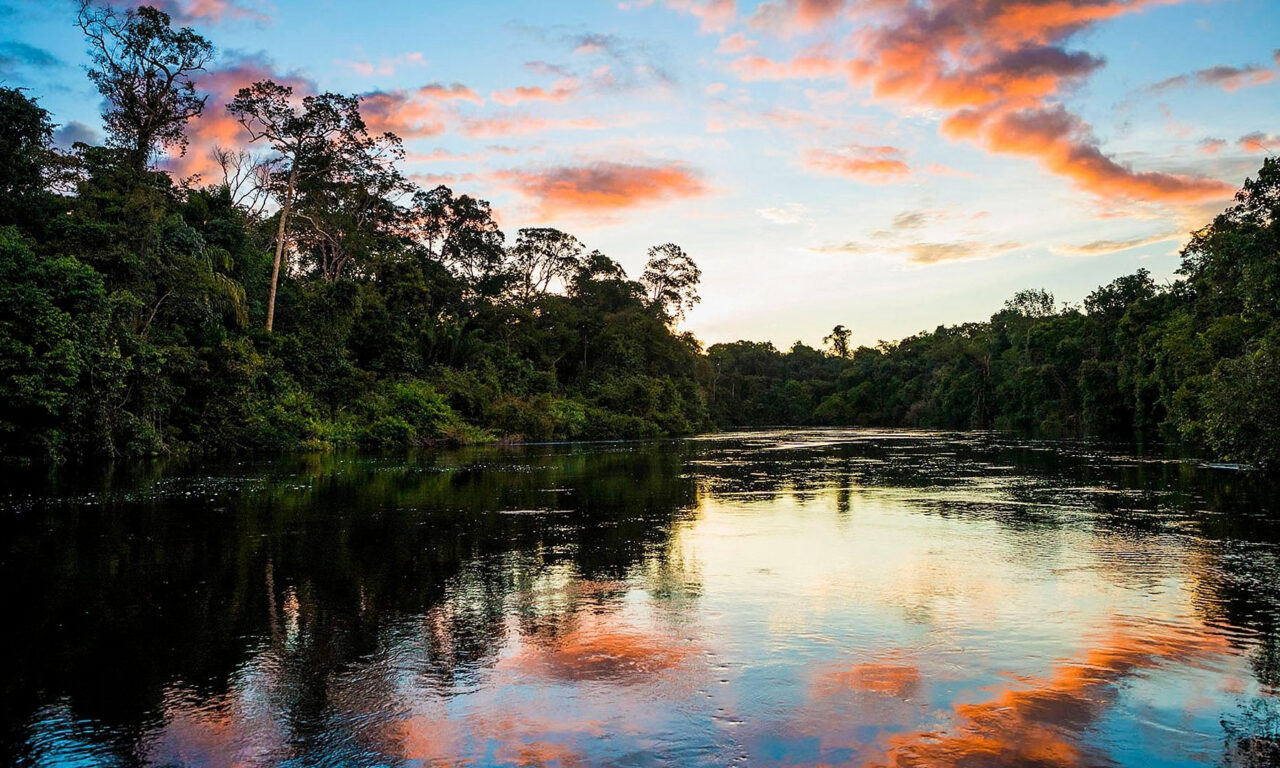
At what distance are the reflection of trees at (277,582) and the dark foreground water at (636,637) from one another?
4 cm

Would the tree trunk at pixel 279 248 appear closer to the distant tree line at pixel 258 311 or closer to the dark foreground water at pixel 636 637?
the distant tree line at pixel 258 311

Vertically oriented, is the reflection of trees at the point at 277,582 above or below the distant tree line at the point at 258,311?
below

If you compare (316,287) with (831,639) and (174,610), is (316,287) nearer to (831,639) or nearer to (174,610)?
(174,610)

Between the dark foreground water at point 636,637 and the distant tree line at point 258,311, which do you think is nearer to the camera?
the dark foreground water at point 636,637

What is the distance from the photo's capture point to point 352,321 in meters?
43.3

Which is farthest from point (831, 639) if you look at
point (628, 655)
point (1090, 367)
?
point (1090, 367)

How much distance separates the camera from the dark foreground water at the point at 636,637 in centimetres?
436

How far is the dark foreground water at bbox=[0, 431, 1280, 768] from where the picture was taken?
14.3 ft

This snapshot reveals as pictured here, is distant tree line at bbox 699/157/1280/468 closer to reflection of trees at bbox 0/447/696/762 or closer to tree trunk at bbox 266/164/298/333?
reflection of trees at bbox 0/447/696/762

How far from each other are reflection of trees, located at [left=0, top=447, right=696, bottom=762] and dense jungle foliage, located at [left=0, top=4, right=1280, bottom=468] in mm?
10113

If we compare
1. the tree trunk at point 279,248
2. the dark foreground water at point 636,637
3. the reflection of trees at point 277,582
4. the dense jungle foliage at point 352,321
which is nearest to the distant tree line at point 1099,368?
the dense jungle foliage at point 352,321

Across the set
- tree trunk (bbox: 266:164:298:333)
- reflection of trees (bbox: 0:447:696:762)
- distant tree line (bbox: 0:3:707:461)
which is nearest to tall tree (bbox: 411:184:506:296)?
distant tree line (bbox: 0:3:707:461)

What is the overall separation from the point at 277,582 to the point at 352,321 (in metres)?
37.4

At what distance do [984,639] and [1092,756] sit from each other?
84.6 inches
